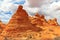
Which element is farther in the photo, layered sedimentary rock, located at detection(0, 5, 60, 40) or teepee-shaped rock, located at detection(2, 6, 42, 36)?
teepee-shaped rock, located at detection(2, 6, 42, 36)

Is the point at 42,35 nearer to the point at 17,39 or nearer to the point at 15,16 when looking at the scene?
the point at 17,39

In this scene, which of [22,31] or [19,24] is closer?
[22,31]

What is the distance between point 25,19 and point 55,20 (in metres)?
50.6

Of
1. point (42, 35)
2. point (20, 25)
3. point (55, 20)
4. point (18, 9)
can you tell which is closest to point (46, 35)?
point (42, 35)

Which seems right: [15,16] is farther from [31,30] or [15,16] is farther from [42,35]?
[42,35]

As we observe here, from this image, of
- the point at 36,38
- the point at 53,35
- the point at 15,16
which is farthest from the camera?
the point at 15,16

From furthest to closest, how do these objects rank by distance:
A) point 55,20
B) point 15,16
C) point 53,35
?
point 55,20
point 15,16
point 53,35

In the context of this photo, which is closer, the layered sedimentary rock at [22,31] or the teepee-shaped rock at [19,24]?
the layered sedimentary rock at [22,31]

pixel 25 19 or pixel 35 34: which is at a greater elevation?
pixel 25 19

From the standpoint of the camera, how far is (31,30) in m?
80.5

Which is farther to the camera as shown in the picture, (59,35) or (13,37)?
(59,35)

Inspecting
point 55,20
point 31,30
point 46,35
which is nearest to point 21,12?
point 31,30

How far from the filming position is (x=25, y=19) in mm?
83438

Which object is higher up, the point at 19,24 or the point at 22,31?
the point at 19,24
